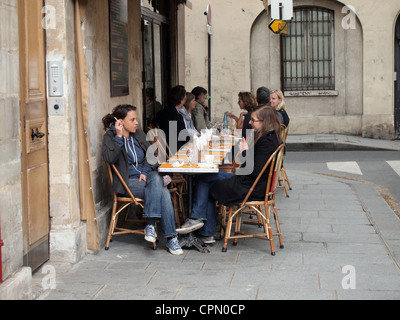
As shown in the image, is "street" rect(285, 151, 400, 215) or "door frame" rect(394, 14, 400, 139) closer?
"street" rect(285, 151, 400, 215)

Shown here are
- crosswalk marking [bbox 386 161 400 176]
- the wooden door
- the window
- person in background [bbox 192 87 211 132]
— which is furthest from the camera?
the window

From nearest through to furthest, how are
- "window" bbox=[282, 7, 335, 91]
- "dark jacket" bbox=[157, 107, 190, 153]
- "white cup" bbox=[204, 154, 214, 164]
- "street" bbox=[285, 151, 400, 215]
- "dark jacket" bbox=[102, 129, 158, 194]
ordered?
"dark jacket" bbox=[102, 129, 158, 194], "white cup" bbox=[204, 154, 214, 164], "dark jacket" bbox=[157, 107, 190, 153], "street" bbox=[285, 151, 400, 215], "window" bbox=[282, 7, 335, 91]

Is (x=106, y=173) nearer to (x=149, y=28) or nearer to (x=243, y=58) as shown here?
(x=149, y=28)

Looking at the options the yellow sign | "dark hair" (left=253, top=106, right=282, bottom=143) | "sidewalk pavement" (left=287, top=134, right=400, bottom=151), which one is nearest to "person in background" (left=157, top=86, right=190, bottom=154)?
"dark hair" (left=253, top=106, right=282, bottom=143)

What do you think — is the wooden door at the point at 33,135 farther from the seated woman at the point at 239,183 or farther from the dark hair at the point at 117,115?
the seated woman at the point at 239,183

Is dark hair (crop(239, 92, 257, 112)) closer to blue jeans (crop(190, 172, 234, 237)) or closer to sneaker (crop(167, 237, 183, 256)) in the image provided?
blue jeans (crop(190, 172, 234, 237))

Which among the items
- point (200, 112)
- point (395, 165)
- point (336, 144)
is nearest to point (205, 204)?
point (200, 112)

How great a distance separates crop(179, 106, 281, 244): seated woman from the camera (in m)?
6.39

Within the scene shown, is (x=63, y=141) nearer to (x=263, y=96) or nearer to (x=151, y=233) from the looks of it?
(x=151, y=233)

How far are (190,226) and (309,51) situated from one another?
37.3 ft

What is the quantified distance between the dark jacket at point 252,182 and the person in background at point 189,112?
260 centimetres

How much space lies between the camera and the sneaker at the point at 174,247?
6.43 metres

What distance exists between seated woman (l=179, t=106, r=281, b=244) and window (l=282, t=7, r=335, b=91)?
10.9 meters

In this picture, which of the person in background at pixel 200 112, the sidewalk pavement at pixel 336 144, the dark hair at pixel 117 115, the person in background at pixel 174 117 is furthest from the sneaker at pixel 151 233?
the sidewalk pavement at pixel 336 144
